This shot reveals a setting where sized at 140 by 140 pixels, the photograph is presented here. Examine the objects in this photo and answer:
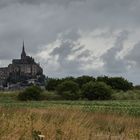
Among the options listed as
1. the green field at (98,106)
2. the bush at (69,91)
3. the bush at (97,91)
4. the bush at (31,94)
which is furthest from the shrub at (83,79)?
the green field at (98,106)

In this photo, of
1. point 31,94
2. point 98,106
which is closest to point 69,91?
point 31,94

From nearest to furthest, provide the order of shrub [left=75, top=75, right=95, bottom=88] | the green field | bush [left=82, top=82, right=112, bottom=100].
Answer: the green field → bush [left=82, top=82, right=112, bottom=100] → shrub [left=75, top=75, right=95, bottom=88]

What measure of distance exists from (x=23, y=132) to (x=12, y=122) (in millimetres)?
1111

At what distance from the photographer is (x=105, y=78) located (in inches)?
5335

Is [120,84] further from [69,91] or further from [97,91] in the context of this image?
[97,91]

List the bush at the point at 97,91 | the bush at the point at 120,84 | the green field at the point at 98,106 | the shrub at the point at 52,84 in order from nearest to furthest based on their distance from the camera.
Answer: the green field at the point at 98,106, the bush at the point at 97,91, the bush at the point at 120,84, the shrub at the point at 52,84

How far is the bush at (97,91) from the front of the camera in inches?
4259

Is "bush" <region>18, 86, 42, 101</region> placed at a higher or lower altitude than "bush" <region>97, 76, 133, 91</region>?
lower

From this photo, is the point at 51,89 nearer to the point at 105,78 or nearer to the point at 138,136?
the point at 105,78

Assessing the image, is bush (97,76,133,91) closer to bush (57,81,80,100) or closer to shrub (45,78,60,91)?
shrub (45,78,60,91)

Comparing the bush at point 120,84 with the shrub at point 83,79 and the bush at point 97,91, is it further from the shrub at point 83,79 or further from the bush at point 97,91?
the bush at point 97,91

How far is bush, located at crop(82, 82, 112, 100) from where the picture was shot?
355ft

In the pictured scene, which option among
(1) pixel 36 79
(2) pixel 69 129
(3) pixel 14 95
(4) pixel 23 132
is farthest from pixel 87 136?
(1) pixel 36 79

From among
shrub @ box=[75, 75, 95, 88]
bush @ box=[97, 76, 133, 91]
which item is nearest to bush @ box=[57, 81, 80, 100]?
bush @ box=[97, 76, 133, 91]
